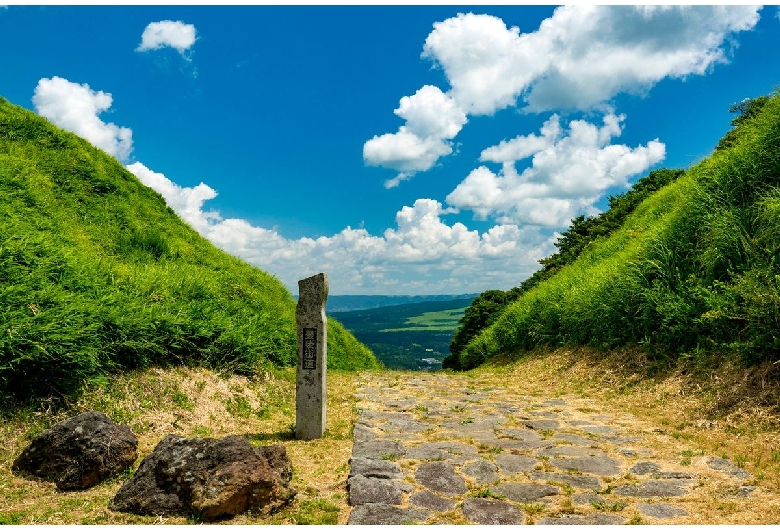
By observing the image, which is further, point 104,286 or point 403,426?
point 104,286

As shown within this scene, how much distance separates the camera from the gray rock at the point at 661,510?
13.3 feet

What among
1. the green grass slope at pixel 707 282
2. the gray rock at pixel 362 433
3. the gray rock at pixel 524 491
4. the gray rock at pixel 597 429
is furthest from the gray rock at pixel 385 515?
the green grass slope at pixel 707 282

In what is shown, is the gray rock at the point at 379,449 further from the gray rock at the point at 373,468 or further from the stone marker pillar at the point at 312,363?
the stone marker pillar at the point at 312,363

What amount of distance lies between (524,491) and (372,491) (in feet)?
4.65

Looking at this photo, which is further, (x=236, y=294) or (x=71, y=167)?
(x=71, y=167)

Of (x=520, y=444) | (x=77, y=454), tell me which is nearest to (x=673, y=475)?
(x=520, y=444)

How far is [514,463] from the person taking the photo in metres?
5.46

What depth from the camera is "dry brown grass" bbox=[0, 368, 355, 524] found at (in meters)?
4.21

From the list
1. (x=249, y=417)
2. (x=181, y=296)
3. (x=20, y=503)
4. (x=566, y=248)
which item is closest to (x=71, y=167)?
(x=181, y=296)

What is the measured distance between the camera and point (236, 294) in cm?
1338

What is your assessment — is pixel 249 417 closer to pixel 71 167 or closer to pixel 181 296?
pixel 181 296

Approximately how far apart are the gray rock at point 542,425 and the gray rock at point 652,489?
218 cm

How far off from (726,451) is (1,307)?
28.6ft

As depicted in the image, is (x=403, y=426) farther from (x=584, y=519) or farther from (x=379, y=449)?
(x=584, y=519)
